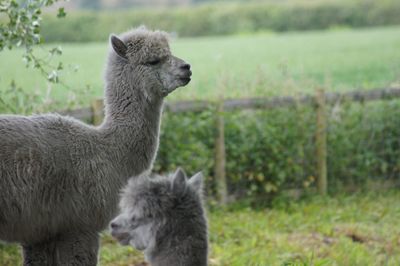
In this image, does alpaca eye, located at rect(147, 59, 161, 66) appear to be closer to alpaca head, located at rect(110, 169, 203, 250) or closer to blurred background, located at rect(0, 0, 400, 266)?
blurred background, located at rect(0, 0, 400, 266)

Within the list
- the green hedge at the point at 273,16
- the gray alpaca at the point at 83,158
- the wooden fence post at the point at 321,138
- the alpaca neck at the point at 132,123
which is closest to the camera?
the gray alpaca at the point at 83,158

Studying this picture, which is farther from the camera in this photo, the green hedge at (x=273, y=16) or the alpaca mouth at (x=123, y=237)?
the green hedge at (x=273, y=16)

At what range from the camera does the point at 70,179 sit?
510cm

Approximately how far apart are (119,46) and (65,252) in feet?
5.44

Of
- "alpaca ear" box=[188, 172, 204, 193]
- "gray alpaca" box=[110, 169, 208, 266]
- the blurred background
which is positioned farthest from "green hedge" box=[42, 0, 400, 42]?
"gray alpaca" box=[110, 169, 208, 266]

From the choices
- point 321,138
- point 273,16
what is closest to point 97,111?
point 321,138

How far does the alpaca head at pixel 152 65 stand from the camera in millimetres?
5664

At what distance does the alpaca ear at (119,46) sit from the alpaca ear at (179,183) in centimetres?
175

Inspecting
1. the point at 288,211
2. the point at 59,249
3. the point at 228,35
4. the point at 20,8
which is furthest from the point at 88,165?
the point at 228,35

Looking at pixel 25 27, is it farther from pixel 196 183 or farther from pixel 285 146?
pixel 285 146

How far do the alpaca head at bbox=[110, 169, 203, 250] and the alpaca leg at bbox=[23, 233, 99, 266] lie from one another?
3.00 feet

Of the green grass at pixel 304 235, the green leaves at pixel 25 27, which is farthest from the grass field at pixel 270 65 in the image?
the green leaves at pixel 25 27

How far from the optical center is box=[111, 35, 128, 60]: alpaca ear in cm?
561

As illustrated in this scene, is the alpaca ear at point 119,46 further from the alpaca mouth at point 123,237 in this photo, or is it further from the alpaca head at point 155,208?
the alpaca mouth at point 123,237
